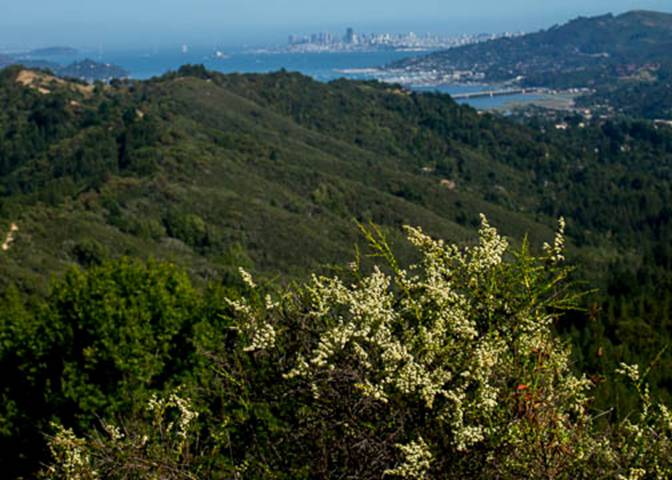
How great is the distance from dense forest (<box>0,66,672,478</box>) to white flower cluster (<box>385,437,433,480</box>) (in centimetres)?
3

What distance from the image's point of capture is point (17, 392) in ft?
51.3

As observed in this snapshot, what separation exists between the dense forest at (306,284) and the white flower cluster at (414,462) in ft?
0.09

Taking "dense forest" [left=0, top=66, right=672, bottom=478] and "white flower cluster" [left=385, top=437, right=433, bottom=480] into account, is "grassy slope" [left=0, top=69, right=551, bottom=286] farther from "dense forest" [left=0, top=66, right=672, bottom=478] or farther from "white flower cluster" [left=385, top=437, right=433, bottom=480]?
"white flower cluster" [left=385, top=437, right=433, bottom=480]

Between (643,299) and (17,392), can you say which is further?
(643,299)

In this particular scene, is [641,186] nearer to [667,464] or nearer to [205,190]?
[205,190]

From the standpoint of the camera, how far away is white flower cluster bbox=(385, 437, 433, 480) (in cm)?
364

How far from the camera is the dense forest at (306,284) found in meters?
4.03

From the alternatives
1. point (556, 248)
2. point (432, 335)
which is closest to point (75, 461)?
point (432, 335)

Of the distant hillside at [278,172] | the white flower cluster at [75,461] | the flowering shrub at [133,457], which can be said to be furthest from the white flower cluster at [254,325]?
the distant hillside at [278,172]

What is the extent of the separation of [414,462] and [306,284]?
4.65ft

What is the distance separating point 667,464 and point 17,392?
580 inches

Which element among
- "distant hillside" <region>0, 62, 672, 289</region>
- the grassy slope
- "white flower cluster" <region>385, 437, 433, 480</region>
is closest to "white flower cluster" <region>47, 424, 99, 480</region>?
"white flower cluster" <region>385, 437, 433, 480</region>

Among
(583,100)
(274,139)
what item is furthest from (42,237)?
(583,100)

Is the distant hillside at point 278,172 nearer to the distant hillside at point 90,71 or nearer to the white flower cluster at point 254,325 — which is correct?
the white flower cluster at point 254,325
